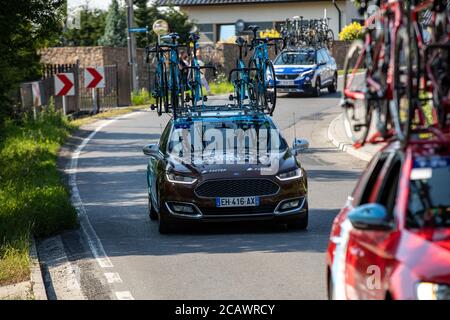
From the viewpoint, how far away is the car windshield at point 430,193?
7274mm

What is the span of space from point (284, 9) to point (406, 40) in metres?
66.0

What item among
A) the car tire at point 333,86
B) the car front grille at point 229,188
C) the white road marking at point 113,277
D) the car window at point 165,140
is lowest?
the car tire at point 333,86

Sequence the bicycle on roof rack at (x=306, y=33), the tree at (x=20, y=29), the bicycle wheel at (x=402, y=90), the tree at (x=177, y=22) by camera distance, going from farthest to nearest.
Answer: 1. the tree at (x=177, y=22)
2. the bicycle on roof rack at (x=306, y=33)
3. the tree at (x=20, y=29)
4. the bicycle wheel at (x=402, y=90)

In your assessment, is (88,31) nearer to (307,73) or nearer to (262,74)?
(307,73)

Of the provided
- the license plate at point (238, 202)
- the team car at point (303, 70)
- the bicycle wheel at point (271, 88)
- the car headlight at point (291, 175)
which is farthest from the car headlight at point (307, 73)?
the license plate at point (238, 202)

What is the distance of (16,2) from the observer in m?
16.8

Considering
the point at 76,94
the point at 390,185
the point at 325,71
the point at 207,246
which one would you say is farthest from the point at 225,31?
the point at 390,185

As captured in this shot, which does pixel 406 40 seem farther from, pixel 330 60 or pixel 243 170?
pixel 330 60

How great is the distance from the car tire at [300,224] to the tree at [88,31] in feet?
160

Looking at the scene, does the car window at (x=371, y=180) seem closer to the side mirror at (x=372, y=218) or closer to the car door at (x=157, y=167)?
the side mirror at (x=372, y=218)

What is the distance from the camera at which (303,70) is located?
135 ft

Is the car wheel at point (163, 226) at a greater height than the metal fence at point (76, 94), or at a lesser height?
greater

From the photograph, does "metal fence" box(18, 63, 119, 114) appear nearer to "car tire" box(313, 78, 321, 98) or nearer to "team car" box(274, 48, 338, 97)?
"team car" box(274, 48, 338, 97)

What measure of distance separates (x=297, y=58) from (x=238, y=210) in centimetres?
2803
